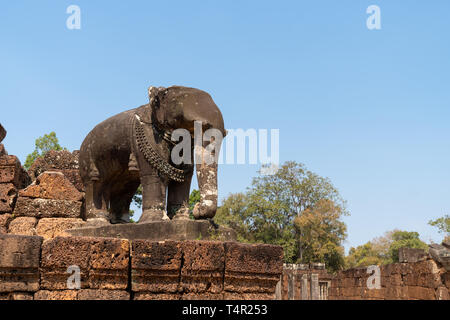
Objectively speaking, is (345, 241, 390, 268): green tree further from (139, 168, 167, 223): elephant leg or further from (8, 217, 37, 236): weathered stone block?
(139, 168, 167, 223): elephant leg

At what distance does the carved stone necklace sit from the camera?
5.01 m

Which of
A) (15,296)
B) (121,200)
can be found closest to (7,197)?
(121,200)

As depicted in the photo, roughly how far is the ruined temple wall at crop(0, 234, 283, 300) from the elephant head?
21.5 inches

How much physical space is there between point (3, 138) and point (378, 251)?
181 feet

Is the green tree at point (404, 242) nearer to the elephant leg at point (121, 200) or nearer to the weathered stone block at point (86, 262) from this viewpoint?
the elephant leg at point (121, 200)

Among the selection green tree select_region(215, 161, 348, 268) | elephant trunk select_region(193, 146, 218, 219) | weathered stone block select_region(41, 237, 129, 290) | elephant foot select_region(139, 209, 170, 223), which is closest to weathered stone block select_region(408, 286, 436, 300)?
elephant trunk select_region(193, 146, 218, 219)

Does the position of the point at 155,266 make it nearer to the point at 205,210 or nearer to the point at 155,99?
the point at 205,210

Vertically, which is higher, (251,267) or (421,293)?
(251,267)

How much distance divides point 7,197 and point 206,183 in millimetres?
3355

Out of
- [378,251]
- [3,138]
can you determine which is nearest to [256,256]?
[3,138]

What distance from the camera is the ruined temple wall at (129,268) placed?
404cm

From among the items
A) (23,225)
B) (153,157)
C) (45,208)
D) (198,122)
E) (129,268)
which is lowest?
(129,268)

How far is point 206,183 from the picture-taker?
4719 mm
